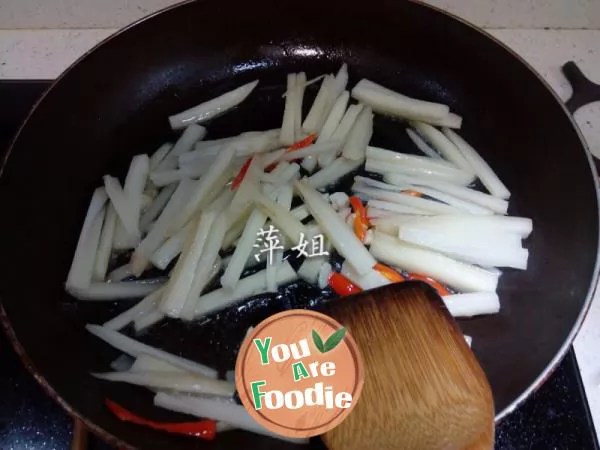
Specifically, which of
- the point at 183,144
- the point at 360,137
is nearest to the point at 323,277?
the point at 360,137

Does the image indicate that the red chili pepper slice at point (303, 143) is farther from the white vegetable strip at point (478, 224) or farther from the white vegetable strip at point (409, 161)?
the white vegetable strip at point (478, 224)

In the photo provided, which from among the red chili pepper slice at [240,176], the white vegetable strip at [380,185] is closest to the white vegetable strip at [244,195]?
the red chili pepper slice at [240,176]

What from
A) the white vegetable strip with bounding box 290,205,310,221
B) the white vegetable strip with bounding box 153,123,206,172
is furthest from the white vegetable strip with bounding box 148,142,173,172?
the white vegetable strip with bounding box 290,205,310,221

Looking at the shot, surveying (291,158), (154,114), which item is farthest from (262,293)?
(154,114)

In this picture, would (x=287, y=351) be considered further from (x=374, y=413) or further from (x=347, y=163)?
(x=347, y=163)

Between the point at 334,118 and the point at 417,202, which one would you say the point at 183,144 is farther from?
the point at 417,202
